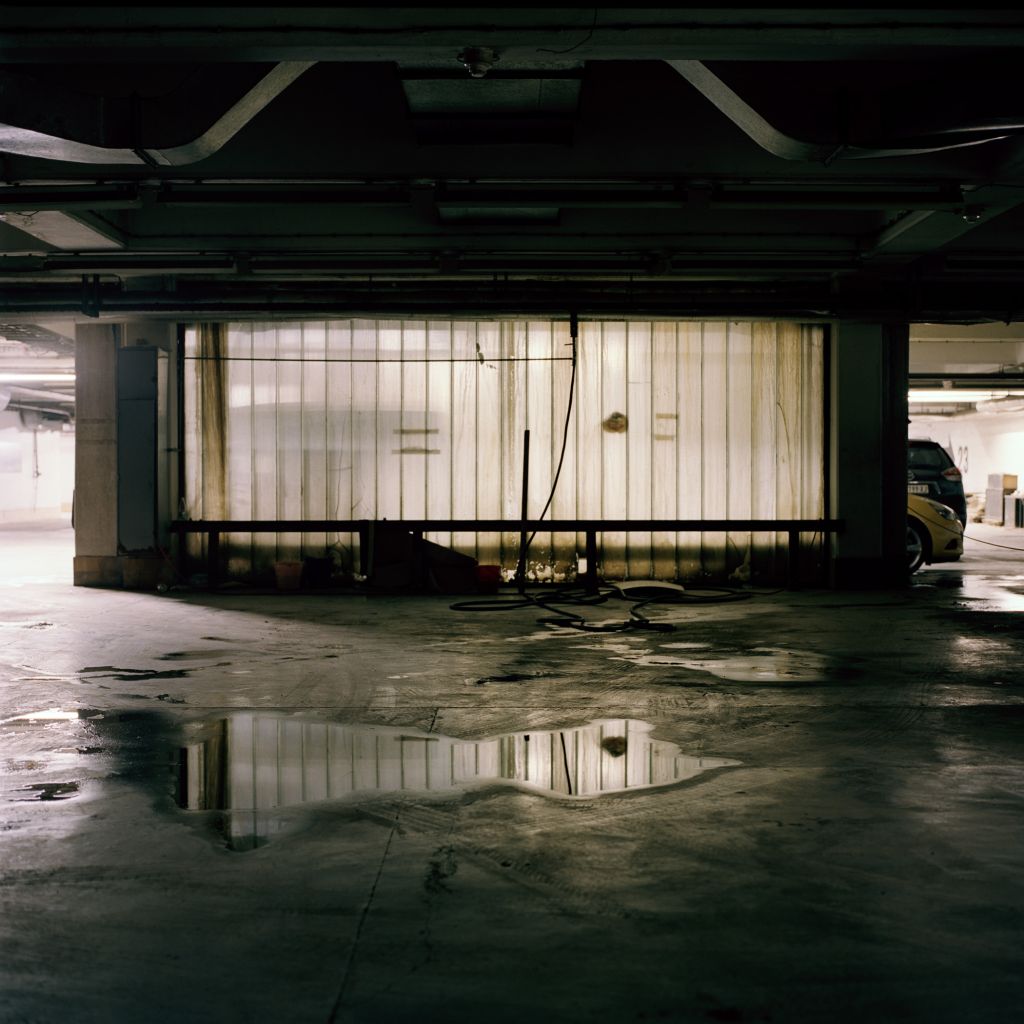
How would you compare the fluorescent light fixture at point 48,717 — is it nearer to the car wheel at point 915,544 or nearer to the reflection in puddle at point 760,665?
the reflection in puddle at point 760,665

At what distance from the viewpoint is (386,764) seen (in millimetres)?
3951

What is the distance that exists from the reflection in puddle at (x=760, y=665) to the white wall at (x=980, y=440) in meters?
20.0

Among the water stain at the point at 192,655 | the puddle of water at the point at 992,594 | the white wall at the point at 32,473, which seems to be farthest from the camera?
the white wall at the point at 32,473

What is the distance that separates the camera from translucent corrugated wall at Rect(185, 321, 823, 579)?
35.6ft

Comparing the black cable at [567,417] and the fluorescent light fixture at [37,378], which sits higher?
A: the fluorescent light fixture at [37,378]

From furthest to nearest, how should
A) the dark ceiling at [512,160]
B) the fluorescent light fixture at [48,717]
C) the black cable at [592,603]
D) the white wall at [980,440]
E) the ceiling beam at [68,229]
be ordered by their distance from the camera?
the white wall at [980,440] < the black cable at [592,603] < the ceiling beam at [68,229] < the fluorescent light fixture at [48,717] < the dark ceiling at [512,160]

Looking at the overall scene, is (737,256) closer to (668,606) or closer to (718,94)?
(668,606)

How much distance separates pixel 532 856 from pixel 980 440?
1041 inches

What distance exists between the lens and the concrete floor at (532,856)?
2.18 m

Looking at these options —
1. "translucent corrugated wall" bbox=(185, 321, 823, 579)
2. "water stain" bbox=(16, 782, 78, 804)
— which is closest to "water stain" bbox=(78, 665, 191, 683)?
"water stain" bbox=(16, 782, 78, 804)

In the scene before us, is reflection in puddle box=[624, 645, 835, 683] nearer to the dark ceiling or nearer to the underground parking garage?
the underground parking garage

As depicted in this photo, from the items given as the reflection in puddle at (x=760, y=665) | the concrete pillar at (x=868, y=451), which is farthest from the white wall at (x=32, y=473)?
the reflection in puddle at (x=760, y=665)

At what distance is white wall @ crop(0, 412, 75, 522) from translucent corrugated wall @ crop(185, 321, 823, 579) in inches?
568

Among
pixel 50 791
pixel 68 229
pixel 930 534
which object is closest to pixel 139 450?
pixel 68 229
